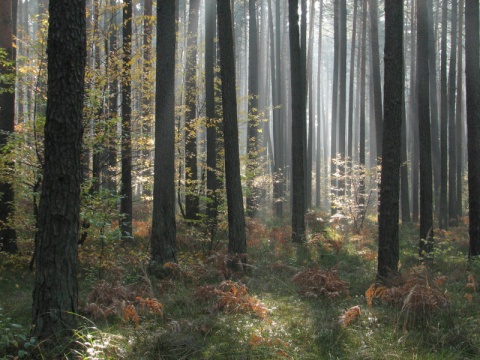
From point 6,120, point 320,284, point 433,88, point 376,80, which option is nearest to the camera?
point 320,284

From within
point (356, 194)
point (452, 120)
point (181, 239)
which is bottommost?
point (181, 239)

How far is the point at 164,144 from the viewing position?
8500 millimetres

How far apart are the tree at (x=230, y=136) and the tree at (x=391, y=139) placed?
313 cm

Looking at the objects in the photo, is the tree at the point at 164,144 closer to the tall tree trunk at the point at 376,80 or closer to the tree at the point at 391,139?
the tree at the point at 391,139

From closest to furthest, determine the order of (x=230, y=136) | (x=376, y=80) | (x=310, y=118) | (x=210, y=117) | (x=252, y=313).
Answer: (x=252, y=313) → (x=230, y=136) → (x=210, y=117) → (x=376, y=80) → (x=310, y=118)

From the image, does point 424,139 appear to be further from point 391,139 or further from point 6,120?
point 6,120

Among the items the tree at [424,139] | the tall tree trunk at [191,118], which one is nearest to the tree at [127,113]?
the tall tree trunk at [191,118]

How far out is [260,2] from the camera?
30375 mm

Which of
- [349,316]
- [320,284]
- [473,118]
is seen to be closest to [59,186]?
[349,316]

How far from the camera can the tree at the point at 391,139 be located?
7779 mm

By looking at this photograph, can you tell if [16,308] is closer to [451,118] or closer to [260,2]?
[451,118]

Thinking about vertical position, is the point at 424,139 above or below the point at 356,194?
above

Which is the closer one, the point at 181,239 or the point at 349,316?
the point at 349,316

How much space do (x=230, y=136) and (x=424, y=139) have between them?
19.0 feet
